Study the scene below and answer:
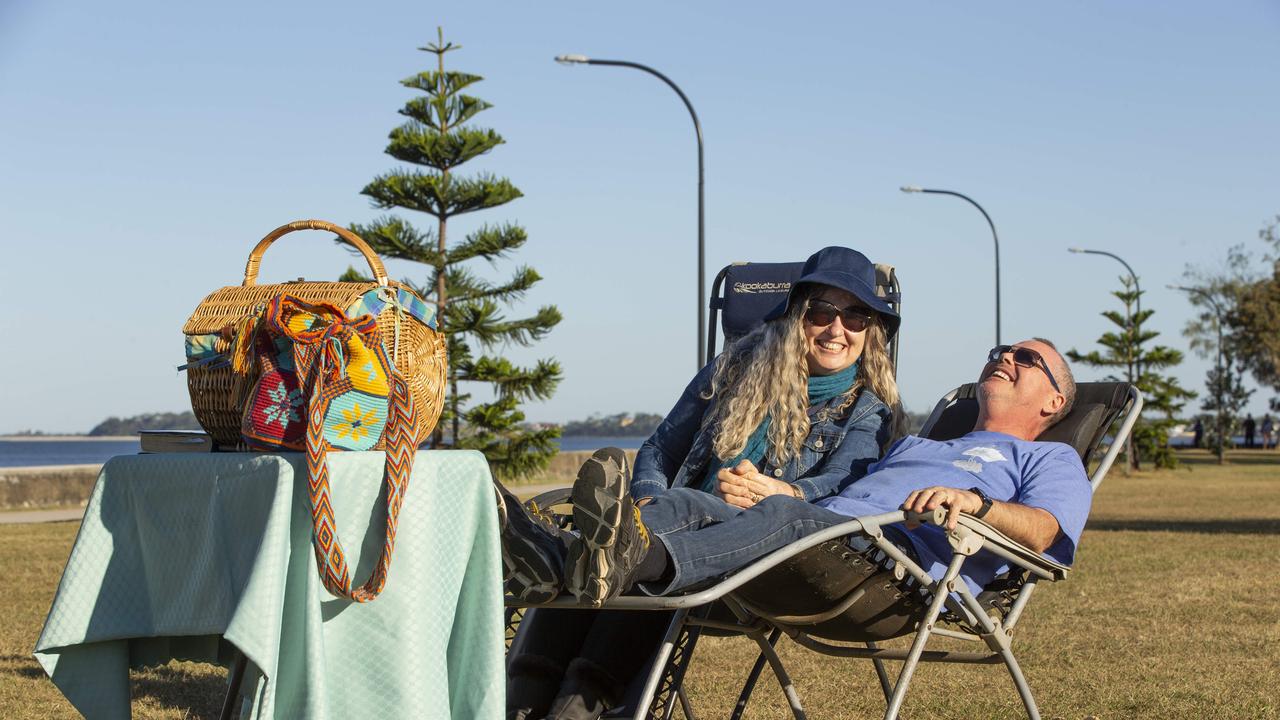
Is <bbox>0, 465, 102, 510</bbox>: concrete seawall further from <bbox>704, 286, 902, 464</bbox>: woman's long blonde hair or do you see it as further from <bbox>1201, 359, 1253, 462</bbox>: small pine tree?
<bbox>1201, 359, 1253, 462</bbox>: small pine tree

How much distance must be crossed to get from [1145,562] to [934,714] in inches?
250

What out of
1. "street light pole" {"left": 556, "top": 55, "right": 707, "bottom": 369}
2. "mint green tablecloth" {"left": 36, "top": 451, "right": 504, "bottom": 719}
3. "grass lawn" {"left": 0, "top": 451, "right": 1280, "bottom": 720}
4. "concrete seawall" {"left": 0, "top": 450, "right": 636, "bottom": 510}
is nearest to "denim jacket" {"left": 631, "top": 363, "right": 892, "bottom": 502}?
"grass lawn" {"left": 0, "top": 451, "right": 1280, "bottom": 720}

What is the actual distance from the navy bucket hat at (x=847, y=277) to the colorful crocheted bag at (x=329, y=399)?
5.76 ft

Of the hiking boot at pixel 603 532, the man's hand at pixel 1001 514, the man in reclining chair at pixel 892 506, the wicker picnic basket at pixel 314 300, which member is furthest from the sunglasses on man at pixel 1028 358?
the wicker picnic basket at pixel 314 300

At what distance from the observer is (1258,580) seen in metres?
9.07

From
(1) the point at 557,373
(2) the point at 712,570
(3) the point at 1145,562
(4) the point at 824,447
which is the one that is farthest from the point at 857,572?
(1) the point at 557,373

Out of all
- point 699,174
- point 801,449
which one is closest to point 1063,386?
point 801,449

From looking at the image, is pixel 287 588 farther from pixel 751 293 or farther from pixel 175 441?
pixel 751 293

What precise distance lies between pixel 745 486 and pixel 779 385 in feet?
1.76

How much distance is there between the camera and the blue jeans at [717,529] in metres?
3.00

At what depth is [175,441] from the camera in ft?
10.4

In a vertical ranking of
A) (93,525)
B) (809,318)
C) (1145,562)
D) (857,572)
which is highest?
(809,318)

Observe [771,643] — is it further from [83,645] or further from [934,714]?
[83,645]

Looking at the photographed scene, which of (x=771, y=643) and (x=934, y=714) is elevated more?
(x=771, y=643)
